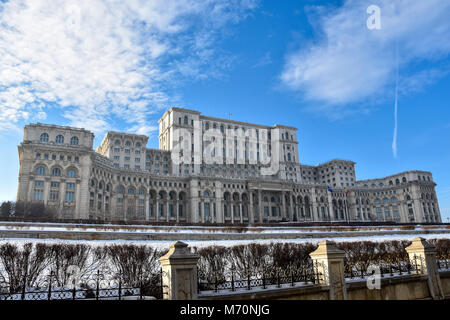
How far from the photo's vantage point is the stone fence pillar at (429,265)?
64.4ft

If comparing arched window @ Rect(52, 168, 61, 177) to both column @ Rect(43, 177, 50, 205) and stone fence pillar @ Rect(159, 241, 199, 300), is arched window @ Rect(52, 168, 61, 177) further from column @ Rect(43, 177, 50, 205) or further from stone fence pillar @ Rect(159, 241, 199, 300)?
stone fence pillar @ Rect(159, 241, 199, 300)

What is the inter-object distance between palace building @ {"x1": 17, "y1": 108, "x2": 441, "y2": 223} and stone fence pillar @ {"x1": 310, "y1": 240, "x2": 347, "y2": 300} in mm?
67140

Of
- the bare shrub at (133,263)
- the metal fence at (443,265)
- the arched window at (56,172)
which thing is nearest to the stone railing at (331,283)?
the metal fence at (443,265)

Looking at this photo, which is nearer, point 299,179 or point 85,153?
point 85,153

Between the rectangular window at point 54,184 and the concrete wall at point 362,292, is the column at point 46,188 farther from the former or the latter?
the concrete wall at point 362,292

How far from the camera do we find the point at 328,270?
15.9m

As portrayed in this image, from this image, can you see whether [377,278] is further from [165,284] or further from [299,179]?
[299,179]

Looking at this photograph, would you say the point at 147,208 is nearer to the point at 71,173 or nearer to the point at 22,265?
the point at 71,173

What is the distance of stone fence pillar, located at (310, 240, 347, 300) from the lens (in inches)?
628

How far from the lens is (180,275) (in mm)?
12289

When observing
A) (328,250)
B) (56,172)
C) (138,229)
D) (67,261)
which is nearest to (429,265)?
(328,250)

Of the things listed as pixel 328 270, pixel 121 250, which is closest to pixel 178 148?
pixel 121 250
